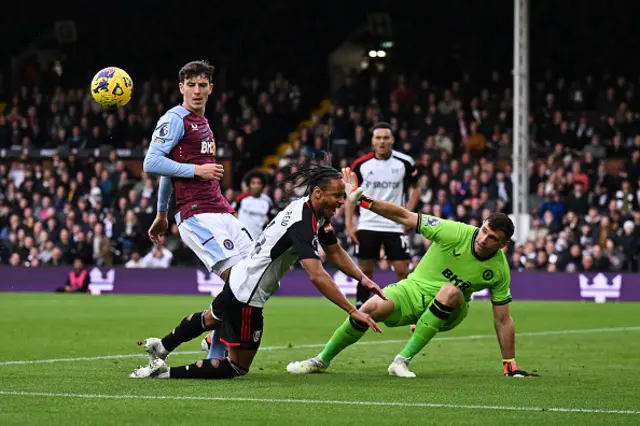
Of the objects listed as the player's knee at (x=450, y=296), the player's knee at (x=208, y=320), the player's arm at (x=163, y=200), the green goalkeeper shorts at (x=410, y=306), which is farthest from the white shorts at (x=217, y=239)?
the player's knee at (x=450, y=296)

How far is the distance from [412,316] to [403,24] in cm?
2717

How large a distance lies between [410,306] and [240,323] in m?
1.81

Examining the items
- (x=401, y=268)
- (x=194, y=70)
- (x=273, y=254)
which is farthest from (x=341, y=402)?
(x=401, y=268)

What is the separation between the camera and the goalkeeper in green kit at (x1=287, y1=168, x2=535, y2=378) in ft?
33.2

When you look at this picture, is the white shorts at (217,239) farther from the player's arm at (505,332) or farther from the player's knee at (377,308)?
the player's arm at (505,332)

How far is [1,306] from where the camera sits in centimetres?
2072

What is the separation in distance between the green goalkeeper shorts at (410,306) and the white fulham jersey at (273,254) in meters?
1.33

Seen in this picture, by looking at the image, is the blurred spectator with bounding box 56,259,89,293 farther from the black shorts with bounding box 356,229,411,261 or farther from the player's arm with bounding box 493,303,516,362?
the player's arm with bounding box 493,303,516,362

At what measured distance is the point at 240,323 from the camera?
9.25m

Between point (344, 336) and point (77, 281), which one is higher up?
point (344, 336)

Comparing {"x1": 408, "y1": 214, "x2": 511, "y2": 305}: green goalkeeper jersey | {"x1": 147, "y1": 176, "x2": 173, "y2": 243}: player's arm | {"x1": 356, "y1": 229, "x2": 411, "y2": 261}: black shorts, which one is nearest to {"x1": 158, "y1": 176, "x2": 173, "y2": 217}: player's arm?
{"x1": 147, "y1": 176, "x2": 173, "y2": 243}: player's arm

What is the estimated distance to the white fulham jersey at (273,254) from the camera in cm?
907

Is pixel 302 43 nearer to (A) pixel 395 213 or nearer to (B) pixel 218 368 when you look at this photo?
(A) pixel 395 213

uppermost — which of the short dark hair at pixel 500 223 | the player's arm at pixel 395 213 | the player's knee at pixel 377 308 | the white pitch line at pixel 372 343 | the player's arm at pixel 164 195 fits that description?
the player's arm at pixel 164 195
